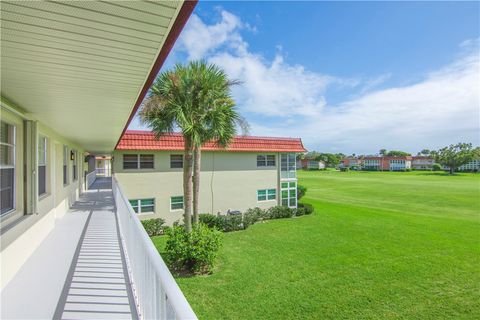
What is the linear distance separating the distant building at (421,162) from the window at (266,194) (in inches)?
4154

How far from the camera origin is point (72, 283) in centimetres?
377

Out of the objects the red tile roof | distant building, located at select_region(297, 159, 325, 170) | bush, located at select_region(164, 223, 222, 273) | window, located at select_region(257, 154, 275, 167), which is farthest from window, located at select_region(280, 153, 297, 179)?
distant building, located at select_region(297, 159, 325, 170)

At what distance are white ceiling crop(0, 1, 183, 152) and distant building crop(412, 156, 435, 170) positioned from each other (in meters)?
122

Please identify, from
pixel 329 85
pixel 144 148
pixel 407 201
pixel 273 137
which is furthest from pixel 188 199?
pixel 407 201

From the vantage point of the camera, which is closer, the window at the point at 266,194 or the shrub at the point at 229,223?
the shrub at the point at 229,223

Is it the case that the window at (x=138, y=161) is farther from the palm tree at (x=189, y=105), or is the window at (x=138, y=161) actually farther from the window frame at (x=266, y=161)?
the window frame at (x=266, y=161)

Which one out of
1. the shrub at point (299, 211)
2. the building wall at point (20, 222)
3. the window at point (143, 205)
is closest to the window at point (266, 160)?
the shrub at point (299, 211)

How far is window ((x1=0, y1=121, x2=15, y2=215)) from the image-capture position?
425cm

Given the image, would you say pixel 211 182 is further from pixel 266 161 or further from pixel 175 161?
pixel 266 161

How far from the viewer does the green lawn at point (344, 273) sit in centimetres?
739

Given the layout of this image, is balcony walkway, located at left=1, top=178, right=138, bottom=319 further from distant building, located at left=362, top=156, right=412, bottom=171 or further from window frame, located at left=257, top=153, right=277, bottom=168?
distant building, located at left=362, top=156, right=412, bottom=171

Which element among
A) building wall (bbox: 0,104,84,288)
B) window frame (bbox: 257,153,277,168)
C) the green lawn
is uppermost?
window frame (bbox: 257,153,277,168)

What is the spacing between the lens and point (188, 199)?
A: 9.95 meters

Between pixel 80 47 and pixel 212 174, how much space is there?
1609cm
